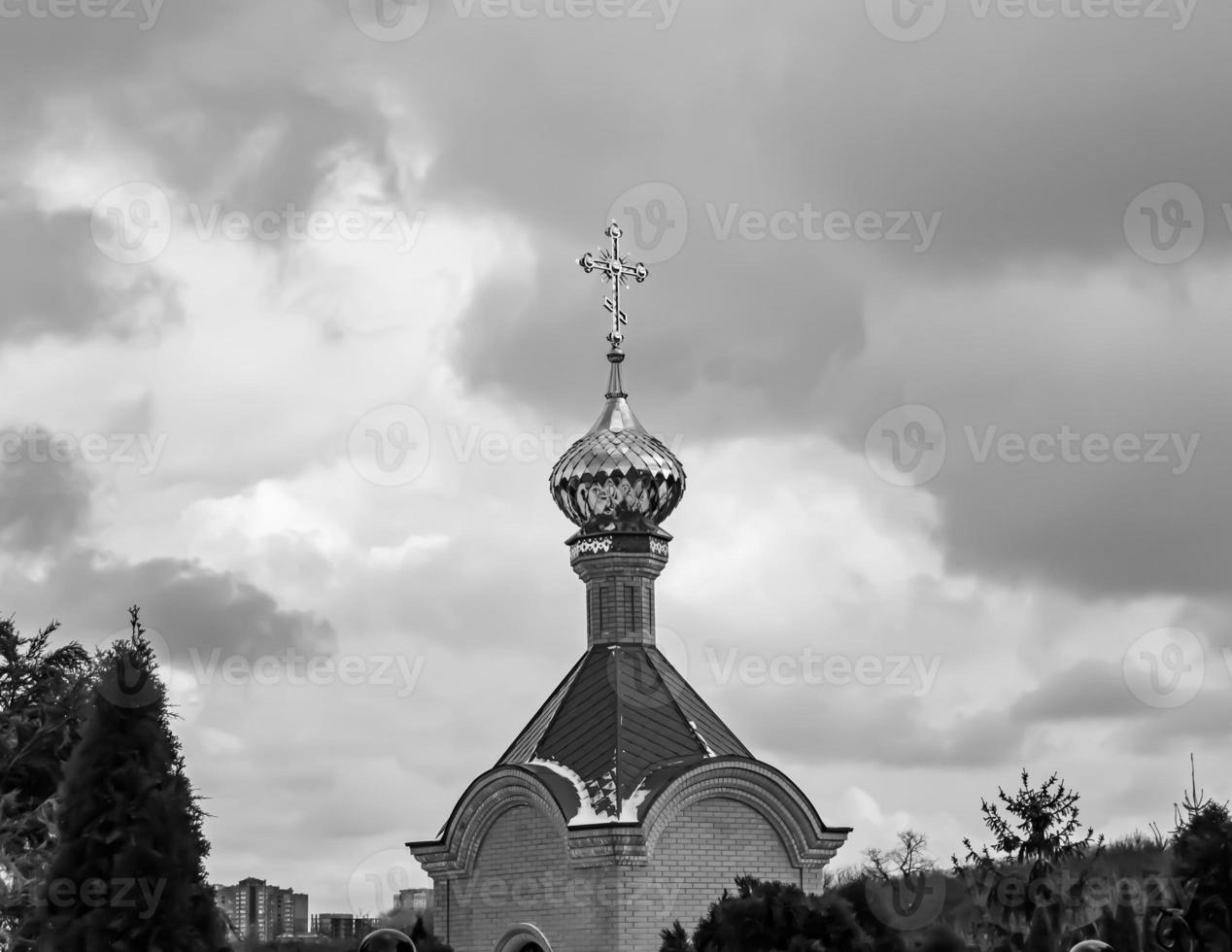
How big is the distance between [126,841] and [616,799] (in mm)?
6447

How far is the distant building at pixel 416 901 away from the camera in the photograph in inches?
827

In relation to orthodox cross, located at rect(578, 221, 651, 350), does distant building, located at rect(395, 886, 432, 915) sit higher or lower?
lower

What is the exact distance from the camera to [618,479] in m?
20.4

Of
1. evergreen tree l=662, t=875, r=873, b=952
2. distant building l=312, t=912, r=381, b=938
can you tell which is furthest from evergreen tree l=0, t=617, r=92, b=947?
evergreen tree l=662, t=875, r=873, b=952

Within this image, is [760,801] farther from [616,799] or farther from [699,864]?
[616,799]

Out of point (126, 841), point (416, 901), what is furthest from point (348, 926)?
point (126, 841)

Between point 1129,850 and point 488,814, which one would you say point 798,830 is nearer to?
point 488,814

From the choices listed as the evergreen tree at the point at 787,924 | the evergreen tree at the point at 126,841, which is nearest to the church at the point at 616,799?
the evergreen tree at the point at 787,924

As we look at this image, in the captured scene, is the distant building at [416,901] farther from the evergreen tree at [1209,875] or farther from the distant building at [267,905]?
the evergreen tree at [1209,875]

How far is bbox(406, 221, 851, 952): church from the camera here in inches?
711

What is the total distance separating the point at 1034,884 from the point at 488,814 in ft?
25.8

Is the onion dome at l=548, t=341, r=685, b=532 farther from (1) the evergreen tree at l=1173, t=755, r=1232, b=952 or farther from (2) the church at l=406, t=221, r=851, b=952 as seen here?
(1) the evergreen tree at l=1173, t=755, r=1232, b=952

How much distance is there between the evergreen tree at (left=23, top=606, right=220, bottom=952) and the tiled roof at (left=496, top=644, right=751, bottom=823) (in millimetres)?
5817

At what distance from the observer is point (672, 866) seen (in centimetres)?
1822
